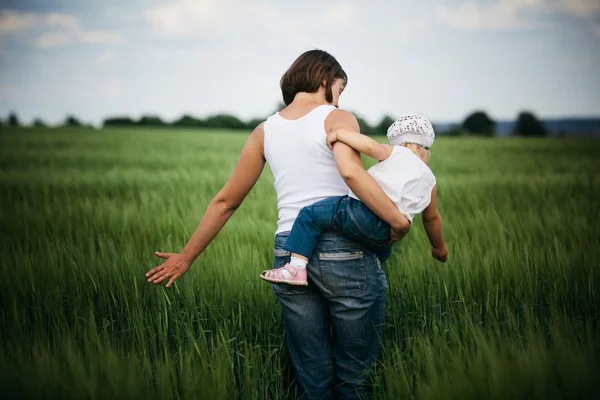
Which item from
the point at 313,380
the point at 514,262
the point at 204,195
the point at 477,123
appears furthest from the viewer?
the point at 477,123

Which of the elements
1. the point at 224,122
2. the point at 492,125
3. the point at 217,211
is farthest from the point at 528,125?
the point at 217,211

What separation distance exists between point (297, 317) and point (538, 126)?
5671 centimetres

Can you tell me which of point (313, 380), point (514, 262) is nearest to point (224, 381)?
point (313, 380)

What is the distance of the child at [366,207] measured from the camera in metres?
1.80

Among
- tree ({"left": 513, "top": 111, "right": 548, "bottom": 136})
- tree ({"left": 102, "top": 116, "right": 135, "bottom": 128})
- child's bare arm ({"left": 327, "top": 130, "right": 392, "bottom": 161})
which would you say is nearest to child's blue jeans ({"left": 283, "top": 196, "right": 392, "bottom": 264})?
child's bare arm ({"left": 327, "top": 130, "right": 392, "bottom": 161})

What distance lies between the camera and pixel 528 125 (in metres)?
53.6

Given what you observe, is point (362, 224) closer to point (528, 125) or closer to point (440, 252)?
point (440, 252)

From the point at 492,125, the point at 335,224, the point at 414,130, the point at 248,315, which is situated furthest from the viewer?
the point at 492,125

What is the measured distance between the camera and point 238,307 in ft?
8.48

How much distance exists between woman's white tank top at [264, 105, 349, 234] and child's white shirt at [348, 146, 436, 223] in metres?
0.11

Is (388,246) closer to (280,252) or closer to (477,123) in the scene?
(280,252)

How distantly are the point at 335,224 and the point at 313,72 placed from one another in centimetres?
55

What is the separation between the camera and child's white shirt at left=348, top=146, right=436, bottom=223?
186cm

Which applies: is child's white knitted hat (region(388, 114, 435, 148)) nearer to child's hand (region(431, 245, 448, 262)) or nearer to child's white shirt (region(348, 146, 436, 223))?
child's white shirt (region(348, 146, 436, 223))
